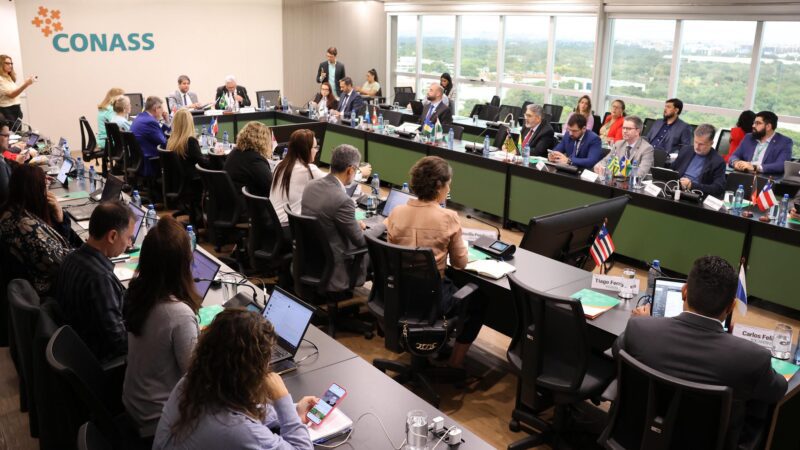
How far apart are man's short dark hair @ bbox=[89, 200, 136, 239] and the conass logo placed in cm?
899

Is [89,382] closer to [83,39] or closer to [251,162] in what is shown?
[251,162]

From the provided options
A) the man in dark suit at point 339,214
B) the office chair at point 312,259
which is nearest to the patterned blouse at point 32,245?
the office chair at point 312,259

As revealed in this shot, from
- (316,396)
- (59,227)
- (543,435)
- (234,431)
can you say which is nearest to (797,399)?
(543,435)

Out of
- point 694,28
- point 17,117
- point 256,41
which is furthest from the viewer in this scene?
point 256,41

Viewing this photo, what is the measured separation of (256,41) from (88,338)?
10735mm

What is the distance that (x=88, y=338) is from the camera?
9.63ft

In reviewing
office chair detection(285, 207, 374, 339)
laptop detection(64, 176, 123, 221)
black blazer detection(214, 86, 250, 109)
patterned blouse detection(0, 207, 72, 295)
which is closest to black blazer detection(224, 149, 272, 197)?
laptop detection(64, 176, 123, 221)

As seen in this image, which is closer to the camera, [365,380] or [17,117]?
[365,380]

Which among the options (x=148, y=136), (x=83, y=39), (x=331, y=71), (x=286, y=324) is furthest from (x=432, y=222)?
(x=83, y=39)

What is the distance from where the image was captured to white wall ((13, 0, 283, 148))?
10555 mm

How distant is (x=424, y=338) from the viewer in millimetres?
3613

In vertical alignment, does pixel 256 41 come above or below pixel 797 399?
above

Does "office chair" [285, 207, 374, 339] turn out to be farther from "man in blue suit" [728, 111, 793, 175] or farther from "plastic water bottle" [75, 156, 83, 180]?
"man in blue suit" [728, 111, 793, 175]

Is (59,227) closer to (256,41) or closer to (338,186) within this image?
(338,186)
